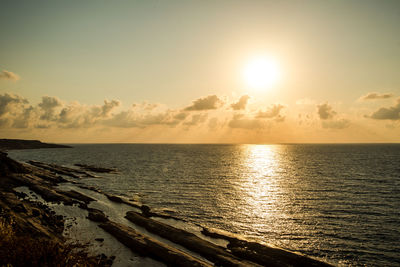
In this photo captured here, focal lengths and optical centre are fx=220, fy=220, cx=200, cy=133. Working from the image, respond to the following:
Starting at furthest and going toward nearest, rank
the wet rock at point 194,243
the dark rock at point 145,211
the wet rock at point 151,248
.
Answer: the dark rock at point 145,211 < the wet rock at point 194,243 < the wet rock at point 151,248

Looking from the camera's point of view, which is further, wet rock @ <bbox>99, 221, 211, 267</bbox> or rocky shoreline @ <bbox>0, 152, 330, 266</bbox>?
rocky shoreline @ <bbox>0, 152, 330, 266</bbox>

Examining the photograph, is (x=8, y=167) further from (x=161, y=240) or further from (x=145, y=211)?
(x=161, y=240)

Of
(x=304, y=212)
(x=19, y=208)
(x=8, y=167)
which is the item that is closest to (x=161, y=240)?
(x=19, y=208)

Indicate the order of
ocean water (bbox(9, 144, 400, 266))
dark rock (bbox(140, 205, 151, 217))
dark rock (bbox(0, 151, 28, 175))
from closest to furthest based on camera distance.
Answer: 1. ocean water (bbox(9, 144, 400, 266))
2. dark rock (bbox(140, 205, 151, 217))
3. dark rock (bbox(0, 151, 28, 175))

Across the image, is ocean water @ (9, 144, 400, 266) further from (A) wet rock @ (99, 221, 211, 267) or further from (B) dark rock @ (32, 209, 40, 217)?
(B) dark rock @ (32, 209, 40, 217)

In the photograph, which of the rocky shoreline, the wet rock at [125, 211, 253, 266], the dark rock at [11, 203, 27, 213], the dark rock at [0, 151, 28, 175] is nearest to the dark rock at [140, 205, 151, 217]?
the rocky shoreline

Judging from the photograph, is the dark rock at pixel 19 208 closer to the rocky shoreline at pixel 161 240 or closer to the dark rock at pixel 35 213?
the rocky shoreline at pixel 161 240

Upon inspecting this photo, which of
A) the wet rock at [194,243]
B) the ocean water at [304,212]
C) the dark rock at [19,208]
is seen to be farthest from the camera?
the dark rock at [19,208]

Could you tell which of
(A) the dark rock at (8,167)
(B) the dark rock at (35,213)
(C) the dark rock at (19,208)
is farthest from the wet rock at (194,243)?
(A) the dark rock at (8,167)

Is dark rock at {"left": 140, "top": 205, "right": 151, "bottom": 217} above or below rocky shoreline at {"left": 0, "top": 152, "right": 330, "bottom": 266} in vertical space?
below

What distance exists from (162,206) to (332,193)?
113ft

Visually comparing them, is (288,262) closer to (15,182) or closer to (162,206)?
(162,206)

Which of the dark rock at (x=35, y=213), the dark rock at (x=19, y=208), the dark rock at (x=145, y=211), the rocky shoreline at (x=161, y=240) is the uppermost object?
the dark rock at (x=19, y=208)

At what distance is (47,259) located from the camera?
31.8 ft
